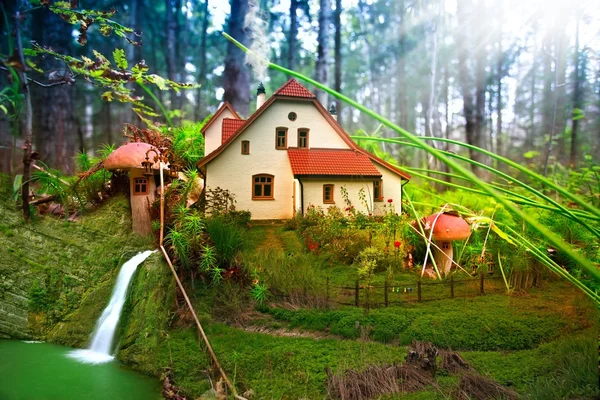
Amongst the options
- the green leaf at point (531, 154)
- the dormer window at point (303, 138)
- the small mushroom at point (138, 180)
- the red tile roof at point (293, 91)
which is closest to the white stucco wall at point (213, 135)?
the small mushroom at point (138, 180)

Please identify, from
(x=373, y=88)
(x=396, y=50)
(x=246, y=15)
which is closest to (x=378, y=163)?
(x=246, y=15)

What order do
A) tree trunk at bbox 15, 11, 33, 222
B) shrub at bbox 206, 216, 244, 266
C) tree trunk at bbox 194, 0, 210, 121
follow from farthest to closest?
tree trunk at bbox 194, 0, 210, 121 → shrub at bbox 206, 216, 244, 266 → tree trunk at bbox 15, 11, 33, 222

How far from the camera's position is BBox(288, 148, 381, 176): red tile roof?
2654 millimetres

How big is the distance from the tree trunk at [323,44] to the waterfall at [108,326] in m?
2.76

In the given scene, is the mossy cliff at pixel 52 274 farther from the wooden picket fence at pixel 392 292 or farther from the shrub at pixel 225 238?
the wooden picket fence at pixel 392 292

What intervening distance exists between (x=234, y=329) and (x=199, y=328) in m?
0.19

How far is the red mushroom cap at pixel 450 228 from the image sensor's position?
271cm

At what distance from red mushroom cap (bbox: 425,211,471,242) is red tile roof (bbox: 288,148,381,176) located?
1.89 ft

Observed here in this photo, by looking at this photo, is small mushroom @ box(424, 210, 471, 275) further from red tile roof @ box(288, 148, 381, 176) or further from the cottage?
red tile roof @ box(288, 148, 381, 176)

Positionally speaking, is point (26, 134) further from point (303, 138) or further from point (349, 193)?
point (349, 193)

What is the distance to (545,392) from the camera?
1.45 metres

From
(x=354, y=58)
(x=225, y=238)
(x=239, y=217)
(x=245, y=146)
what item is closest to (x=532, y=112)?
(x=354, y=58)

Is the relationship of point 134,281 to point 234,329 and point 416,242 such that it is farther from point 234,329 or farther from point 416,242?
point 416,242

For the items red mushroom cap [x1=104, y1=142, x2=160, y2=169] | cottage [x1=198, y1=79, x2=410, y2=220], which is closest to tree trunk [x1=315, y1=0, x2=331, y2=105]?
cottage [x1=198, y1=79, x2=410, y2=220]
